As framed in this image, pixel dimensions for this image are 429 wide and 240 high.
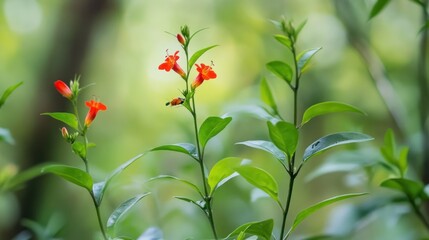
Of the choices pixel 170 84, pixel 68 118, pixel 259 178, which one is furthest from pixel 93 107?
pixel 170 84

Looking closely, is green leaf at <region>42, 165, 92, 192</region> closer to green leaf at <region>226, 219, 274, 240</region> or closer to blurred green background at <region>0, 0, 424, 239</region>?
green leaf at <region>226, 219, 274, 240</region>

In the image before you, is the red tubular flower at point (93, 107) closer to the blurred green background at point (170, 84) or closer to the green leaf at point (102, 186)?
the green leaf at point (102, 186)

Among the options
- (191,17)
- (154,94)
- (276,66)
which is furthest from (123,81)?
(276,66)

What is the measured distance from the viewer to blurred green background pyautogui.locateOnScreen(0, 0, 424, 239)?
1.30 m

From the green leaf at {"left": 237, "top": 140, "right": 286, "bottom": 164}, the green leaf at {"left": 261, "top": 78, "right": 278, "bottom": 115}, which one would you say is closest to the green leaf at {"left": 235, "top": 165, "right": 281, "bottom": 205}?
the green leaf at {"left": 237, "top": 140, "right": 286, "bottom": 164}

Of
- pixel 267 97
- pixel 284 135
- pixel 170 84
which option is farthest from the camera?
pixel 170 84

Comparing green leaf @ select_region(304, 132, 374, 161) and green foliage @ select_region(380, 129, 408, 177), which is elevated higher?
green leaf @ select_region(304, 132, 374, 161)

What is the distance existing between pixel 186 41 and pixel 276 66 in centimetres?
8

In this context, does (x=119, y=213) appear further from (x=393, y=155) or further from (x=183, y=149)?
(x=393, y=155)

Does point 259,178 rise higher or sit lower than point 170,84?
higher

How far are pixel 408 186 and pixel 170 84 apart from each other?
175 cm

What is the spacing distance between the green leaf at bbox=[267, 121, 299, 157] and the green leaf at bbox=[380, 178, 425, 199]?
18cm

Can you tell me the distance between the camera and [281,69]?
500 mm

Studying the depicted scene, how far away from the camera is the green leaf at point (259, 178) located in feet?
1.52
